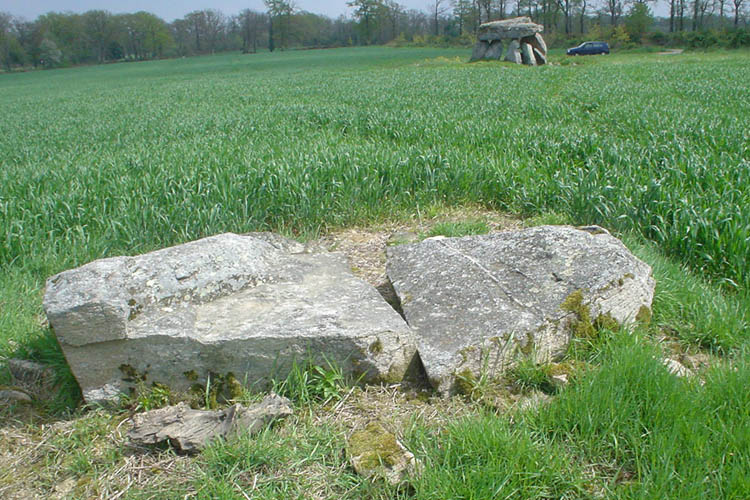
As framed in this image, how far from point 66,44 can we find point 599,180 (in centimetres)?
10924

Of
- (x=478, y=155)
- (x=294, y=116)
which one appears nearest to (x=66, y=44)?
(x=294, y=116)

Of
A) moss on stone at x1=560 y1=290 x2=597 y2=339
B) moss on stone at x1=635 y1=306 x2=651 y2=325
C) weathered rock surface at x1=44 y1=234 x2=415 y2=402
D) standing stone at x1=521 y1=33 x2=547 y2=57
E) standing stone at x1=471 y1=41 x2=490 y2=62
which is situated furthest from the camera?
standing stone at x1=471 y1=41 x2=490 y2=62

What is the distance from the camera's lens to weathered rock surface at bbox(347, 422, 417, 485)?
205 centimetres

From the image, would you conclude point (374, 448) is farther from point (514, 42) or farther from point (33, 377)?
point (514, 42)

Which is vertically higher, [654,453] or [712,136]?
[712,136]

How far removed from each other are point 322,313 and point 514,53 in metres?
34.5

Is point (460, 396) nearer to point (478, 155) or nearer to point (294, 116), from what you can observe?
point (478, 155)

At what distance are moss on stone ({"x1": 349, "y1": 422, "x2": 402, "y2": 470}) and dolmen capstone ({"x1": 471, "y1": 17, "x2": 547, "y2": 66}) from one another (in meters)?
34.4

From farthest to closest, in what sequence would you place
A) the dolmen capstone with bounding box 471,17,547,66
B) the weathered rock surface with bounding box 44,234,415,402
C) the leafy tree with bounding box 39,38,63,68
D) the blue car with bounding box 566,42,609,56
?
the leafy tree with bounding box 39,38,63,68, the blue car with bounding box 566,42,609,56, the dolmen capstone with bounding box 471,17,547,66, the weathered rock surface with bounding box 44,234,415,402

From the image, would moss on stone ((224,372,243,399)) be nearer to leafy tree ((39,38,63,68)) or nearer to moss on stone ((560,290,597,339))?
moss on stone ((560,290,597,339))

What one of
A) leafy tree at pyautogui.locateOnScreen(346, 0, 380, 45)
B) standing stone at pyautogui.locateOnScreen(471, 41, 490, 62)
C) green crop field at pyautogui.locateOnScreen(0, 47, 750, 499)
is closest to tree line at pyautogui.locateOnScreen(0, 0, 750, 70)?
leafy tree at pyautogui.locateOnScreen(346, 0, 380, 45)

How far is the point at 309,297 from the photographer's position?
291cm

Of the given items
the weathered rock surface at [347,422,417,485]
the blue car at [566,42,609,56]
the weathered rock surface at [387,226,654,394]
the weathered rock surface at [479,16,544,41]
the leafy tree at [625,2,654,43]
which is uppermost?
the leafy tree at [625,2,654,43]

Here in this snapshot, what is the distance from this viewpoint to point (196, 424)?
230 centimetres
